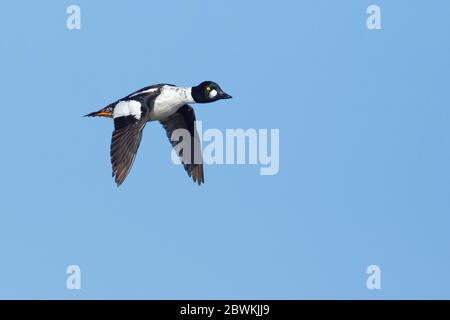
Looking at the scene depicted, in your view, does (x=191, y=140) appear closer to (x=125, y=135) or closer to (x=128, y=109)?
(x=128, y=109)

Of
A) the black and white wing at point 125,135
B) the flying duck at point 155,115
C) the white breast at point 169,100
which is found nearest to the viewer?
the black and white wing at point 125,135

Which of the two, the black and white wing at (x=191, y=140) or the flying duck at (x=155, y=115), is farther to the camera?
the black and white wing at (x=191, y=140)

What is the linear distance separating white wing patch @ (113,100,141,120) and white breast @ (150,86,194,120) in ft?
1.82

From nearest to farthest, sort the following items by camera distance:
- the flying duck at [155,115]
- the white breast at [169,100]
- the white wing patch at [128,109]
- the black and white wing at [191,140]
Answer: the flying duck at [155,115] < the white wing patch at [128,109] < the white breast at [169,100] < the black and white wing at [191,140]

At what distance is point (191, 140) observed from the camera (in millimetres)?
26078

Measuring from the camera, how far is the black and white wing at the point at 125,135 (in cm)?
2280

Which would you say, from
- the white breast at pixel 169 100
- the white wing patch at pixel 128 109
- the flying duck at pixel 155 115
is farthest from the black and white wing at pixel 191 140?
the white wing patch at pixel 128 109

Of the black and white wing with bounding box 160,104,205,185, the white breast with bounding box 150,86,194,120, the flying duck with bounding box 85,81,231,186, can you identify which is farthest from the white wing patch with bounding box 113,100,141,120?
the black and white wing with bounding box 160,104,205,185

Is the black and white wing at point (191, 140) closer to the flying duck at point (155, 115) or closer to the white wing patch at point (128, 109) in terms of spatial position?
the flying duck at point (155, 115)

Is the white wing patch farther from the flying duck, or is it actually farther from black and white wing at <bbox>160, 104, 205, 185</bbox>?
black and white wing at <bbox>160, 104, 205, 185</bbox>

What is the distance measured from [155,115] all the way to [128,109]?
0.86 meters

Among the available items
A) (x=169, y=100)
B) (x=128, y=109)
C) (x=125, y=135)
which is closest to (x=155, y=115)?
(x=169, y=100)
